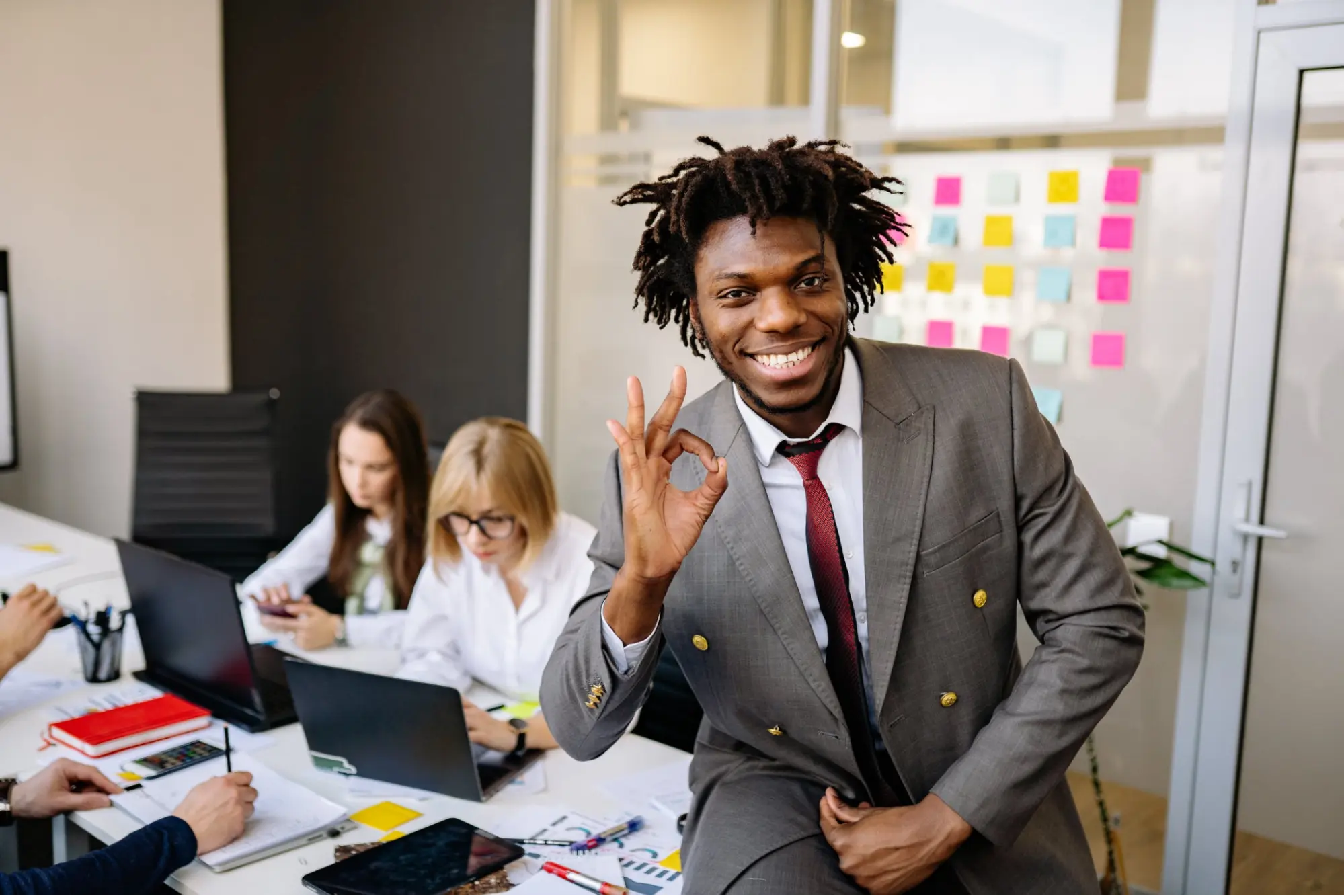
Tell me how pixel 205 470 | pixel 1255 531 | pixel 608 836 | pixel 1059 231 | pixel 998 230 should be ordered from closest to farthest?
pixel 608 836 → pixel 1255 531 → pixel 1059 231 → pixel 998 230 → pixel 205 470

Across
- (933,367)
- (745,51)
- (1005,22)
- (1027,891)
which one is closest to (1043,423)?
(933,367)

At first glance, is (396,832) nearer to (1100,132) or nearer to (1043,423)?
(1043,423)

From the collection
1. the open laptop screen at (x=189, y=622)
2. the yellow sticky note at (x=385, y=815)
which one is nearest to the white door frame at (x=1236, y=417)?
the yellow sticky note at (x=385, y=815)

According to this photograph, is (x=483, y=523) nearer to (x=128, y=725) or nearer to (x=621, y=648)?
(x=128, y=725)

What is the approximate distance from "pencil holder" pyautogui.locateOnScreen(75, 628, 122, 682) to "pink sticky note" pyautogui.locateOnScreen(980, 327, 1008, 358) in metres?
2.19

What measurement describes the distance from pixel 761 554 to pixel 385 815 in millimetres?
786

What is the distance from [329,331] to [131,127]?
45.0 inches

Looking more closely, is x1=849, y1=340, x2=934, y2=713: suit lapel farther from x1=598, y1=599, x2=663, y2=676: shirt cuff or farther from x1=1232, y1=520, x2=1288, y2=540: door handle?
x1=1232, y1=520, x2=1288, y2=540: door handle

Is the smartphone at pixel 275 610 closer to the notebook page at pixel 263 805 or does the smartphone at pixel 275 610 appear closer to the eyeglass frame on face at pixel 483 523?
the eyeglass frame on face at pixel 483 523

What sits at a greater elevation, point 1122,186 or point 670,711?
point 1122,186

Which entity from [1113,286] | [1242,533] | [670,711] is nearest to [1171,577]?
[1242,533]

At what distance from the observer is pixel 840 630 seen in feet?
4.86

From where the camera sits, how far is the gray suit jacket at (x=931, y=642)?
1444 mm

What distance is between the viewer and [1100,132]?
284 centimetres
